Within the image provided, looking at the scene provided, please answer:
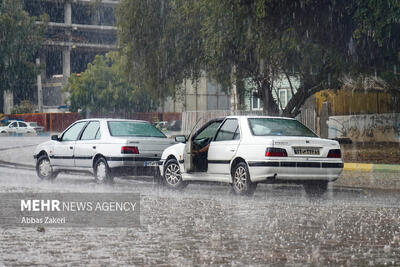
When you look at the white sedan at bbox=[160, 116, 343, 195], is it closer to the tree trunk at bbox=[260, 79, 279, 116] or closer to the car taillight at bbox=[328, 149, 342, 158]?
the car taillight at bbox=[328, 149, 342, 158]

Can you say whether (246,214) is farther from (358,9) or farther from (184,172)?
(358,9)

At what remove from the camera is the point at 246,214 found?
11.2m

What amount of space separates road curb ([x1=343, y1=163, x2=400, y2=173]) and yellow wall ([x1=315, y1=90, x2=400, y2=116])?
12.4 metres

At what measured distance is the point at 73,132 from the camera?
18156 millimetres

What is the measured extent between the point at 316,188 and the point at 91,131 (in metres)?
5.64

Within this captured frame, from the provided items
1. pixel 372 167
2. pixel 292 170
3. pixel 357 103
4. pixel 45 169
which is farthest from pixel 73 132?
pixel 357 103

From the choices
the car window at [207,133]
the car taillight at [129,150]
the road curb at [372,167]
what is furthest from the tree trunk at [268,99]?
the car taillight at [129,150]

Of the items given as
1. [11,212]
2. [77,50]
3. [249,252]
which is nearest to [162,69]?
[11,212]

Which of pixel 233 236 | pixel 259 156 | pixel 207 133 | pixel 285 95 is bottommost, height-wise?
pixel 233 236

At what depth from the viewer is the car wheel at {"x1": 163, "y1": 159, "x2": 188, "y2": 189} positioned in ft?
51.0

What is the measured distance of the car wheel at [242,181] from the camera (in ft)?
44.7

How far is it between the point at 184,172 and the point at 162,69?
39.5ft

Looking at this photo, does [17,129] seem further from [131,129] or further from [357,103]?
[131,129]

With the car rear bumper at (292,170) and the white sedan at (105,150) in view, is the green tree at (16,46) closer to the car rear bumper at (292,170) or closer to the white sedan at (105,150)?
the white sedan at (105,150)
